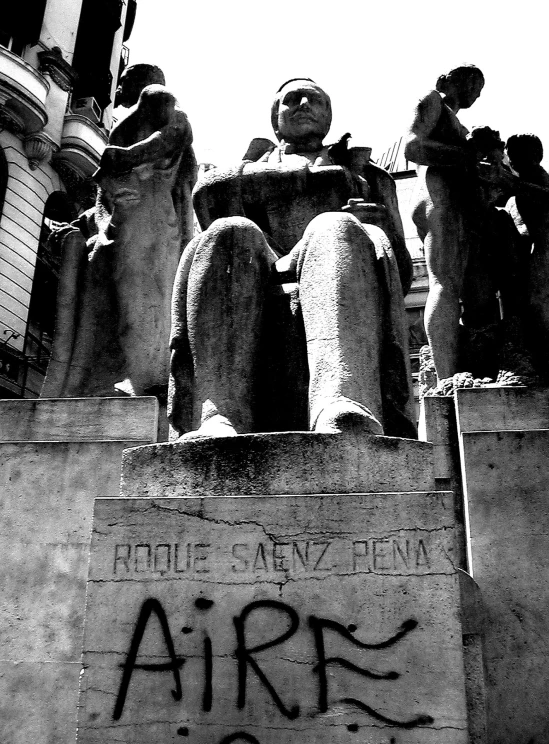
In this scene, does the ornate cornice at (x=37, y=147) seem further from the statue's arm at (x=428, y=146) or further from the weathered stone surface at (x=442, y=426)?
the weathered stone surface at (x=442, y=426)

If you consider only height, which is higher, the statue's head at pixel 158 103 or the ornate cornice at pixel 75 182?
the ornate cornice at pixel 75 182

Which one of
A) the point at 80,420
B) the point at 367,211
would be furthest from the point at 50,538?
the point at 367,211

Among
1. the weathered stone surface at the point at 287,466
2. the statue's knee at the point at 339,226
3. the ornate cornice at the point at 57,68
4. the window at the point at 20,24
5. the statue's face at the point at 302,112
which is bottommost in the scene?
the weathered stone surface at the point at 287,466

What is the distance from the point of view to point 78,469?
16.6ft

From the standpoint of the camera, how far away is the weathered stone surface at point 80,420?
5.42 m

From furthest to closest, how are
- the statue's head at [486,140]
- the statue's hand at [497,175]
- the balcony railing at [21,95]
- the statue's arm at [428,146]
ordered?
the balcony railing at [21,95] < the statue's arm at [428,146] < the statue's head at [486,140] < the statue's hand at [497,175]

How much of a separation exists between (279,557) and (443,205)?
4.25 meters

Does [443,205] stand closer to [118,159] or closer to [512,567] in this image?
[118,159]

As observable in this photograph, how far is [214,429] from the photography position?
3.95 meters

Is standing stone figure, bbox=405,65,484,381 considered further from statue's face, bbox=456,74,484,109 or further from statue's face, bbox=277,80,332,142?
statue's face, bbox=277,80,332,142

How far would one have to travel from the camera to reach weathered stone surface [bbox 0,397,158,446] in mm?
5418

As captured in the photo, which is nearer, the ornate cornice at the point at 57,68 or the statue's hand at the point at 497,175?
the statue's hand at the point at 497,175

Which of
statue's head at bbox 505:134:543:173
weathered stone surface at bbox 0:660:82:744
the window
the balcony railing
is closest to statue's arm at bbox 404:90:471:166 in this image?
statue's head at bbox 505:134:543:173

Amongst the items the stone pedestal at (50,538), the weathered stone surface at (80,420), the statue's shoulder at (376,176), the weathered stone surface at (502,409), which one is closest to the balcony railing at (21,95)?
the weathered stone surface at (80,420)
